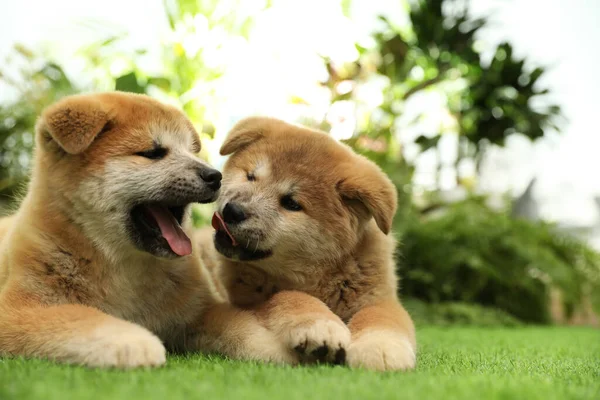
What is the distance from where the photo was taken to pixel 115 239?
2.46 metres

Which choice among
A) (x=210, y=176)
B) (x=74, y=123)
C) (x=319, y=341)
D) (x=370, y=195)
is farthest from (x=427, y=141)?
(x=74, y=123)

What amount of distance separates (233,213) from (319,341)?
2.35ft

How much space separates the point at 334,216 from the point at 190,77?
3892 millimetres

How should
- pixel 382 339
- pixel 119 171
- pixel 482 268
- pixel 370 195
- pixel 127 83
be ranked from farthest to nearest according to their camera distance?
pixel 482 268, pixel 127 83, pixel 370 195, pixel 119 171, pixel 382 339

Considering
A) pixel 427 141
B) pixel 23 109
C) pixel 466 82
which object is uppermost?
pixel 466 82

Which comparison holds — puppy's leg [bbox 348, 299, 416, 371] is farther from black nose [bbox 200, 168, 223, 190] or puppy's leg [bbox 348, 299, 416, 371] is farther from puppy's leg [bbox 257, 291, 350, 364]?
black nose [bbox 200, 168, 223, 190]

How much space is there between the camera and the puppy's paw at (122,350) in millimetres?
1875

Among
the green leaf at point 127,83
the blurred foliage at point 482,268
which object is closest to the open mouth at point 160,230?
the green leaf at point 127,83

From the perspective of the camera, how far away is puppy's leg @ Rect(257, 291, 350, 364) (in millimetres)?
2189

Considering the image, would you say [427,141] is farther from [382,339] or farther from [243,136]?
[382,339]

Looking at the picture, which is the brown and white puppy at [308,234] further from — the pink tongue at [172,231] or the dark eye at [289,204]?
the pink tongue at [172,231]

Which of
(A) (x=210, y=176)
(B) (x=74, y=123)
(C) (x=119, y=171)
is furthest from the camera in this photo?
(A) (x=210, y=176)

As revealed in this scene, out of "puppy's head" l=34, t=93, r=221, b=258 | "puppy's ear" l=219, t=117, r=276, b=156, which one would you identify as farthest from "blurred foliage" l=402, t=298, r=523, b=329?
"puppy's head" l=34, t=93, r=221, b=258

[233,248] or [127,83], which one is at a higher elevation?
[127,83]
